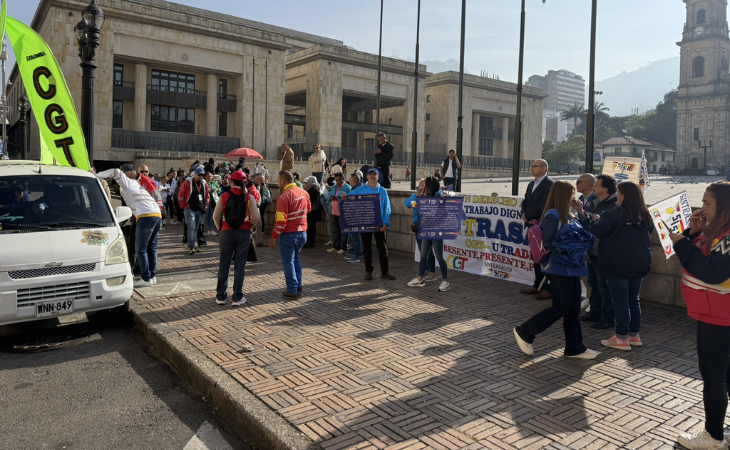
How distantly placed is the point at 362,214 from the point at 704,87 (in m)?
101

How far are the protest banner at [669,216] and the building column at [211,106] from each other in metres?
46.6

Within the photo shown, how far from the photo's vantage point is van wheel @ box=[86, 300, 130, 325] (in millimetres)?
7180

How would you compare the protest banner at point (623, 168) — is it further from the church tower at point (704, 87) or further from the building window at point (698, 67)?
the building window at point (698, 67)

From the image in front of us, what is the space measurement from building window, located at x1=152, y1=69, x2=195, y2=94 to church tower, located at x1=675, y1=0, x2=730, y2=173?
7725cm

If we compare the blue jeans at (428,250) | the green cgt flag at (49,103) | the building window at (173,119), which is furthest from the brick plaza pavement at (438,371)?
the building window at (173,119)

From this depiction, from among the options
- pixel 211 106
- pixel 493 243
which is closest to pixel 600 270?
pixel 493 243

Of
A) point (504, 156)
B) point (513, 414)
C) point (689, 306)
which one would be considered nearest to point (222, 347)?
point (513, 414)

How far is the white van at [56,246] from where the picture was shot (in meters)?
5.89

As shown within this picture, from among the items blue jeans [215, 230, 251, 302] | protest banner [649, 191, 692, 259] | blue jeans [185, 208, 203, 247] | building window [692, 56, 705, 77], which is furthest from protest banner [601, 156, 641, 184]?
building window [692, 56, 705, 77]

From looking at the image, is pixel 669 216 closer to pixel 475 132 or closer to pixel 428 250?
pixel 428 250

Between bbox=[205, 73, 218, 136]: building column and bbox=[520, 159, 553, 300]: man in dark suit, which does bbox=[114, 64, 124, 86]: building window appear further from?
bbox=[520, 159, 553, 300]: man in dark suit

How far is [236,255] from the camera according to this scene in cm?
775

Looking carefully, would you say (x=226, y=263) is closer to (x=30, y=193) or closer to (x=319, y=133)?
(x=30, y=193)

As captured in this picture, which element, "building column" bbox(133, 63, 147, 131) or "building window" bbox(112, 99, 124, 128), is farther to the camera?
"building window" bbox(112, 99, 124, 128)
